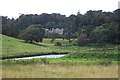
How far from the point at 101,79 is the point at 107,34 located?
7038 centimetres

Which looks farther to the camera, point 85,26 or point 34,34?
point 85,26

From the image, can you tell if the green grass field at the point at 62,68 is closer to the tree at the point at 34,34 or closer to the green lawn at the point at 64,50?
the green lawn at the point at 64,50

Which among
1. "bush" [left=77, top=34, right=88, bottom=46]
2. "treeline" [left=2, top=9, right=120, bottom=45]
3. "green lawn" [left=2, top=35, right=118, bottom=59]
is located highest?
"treeline" [left=2, top=9, right=120, bottom=45]

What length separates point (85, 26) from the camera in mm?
103875

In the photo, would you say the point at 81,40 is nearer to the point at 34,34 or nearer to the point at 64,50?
the point at 34,34

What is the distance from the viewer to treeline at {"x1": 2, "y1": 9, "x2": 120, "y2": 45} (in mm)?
83438

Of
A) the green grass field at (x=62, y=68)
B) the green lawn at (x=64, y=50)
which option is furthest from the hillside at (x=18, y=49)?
the green grass field at (x=62, y=68)

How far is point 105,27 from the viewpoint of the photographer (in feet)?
287

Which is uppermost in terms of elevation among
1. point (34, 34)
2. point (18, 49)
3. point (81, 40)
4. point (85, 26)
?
point (85, 26)

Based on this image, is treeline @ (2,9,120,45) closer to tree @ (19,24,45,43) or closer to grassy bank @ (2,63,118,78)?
tree @ (19,24,45,43)

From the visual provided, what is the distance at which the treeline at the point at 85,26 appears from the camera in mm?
83438

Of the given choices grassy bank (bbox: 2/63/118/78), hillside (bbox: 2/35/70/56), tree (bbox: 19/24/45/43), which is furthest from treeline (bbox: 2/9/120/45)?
grassy bank (bbox: 2/63/118/78)

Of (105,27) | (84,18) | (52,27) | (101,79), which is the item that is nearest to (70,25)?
(84,18)

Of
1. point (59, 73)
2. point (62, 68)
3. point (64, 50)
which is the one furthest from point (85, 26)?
point (59, 73)
